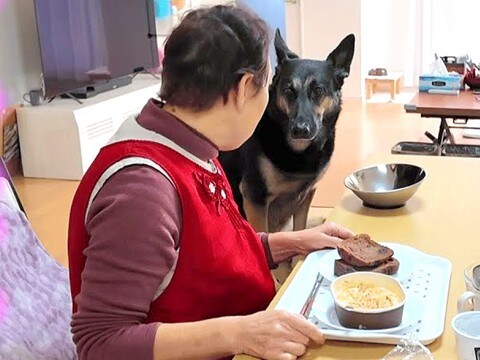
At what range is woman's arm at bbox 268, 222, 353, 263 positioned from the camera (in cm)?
131

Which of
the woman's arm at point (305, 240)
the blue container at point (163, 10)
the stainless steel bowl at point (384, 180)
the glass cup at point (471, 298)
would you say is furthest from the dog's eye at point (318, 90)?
the blue container at point (163, 10)

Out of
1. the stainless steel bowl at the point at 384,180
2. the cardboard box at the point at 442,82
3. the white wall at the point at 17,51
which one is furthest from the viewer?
the cardboard box at the point at 442,82

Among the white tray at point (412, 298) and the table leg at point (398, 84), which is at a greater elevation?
the white tray at point (412, 298)

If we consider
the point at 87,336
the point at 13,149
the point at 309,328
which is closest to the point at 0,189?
the point at 87,336

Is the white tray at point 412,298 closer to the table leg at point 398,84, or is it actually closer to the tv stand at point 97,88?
the tv stand at point 97,88

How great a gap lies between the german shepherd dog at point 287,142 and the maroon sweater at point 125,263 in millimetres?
1376

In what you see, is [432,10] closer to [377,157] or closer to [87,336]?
[377,157]

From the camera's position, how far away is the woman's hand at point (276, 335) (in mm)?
946

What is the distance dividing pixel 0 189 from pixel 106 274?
0.91 metres

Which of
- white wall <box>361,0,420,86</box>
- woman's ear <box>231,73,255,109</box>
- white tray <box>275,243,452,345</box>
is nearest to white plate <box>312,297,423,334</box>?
white tray <box>275,243,452,345</box>

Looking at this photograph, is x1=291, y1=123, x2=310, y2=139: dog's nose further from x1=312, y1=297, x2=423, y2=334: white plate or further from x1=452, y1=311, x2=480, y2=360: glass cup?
x1=452, y1=311, x2=480, y2=360: glass cup

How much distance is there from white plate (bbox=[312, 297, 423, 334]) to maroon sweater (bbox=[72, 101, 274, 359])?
242 millimetres

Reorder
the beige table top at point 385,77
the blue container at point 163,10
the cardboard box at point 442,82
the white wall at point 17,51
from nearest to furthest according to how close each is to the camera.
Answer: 1. the white wall at point 17,51
2. the cardboard box at point 442,82
3. the blue container at point 163,10
4. the beige table top at point 385,77

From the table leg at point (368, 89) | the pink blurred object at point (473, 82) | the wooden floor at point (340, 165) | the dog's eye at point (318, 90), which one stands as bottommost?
the wooden floor at point (340, 165)
